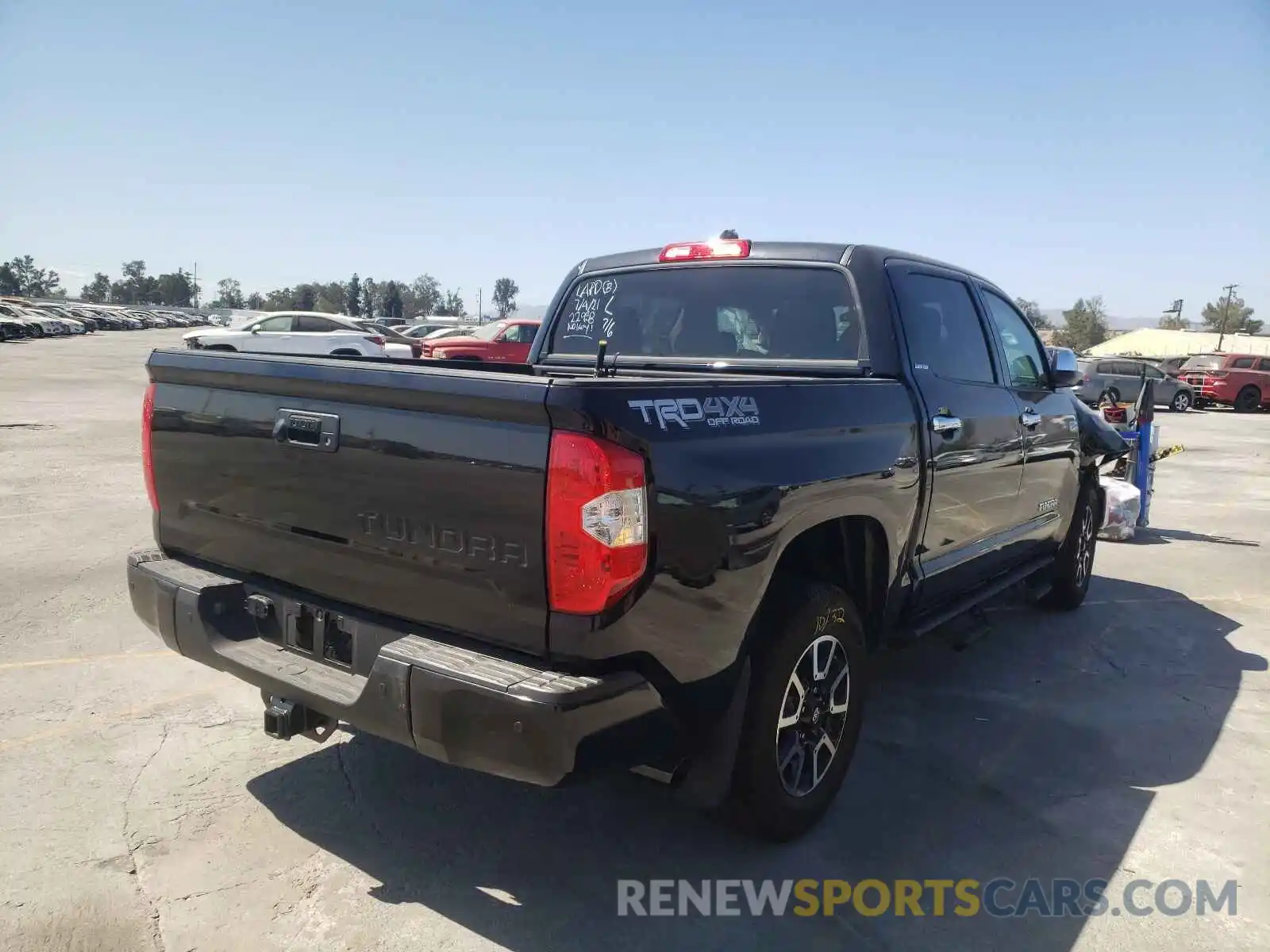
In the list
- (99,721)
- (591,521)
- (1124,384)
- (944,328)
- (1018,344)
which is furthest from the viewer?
(1124,384)

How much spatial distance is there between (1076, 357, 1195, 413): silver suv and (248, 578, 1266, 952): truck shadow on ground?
22.9 meters

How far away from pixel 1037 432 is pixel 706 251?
6.78 feet

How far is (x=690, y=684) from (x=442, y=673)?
664 mm

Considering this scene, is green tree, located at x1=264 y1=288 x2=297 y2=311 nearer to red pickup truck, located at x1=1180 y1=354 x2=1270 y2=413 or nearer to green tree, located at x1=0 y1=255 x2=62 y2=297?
green tree, located at x1=0 y1=255 x2=62 y2=297

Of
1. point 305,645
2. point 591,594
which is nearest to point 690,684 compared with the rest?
point 591,594

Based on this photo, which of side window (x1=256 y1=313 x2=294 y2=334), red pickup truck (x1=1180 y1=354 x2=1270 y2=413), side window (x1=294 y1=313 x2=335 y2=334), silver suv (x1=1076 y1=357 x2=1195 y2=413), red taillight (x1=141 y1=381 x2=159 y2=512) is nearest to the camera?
red taillight (x1=141 y1=381 x2=159 y2=512)

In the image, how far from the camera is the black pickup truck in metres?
2.26

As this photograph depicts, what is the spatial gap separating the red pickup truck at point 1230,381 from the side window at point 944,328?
29987 mm

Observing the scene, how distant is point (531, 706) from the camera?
7.11ft

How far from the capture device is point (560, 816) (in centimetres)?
320

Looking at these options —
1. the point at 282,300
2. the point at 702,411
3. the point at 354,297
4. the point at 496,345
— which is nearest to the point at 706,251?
the point at 702,411

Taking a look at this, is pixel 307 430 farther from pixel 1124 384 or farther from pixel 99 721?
pixel 1124 384

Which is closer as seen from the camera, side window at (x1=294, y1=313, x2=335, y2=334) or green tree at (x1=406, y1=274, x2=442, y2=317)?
side window at (x1=294, y1=313, x2=335, y2=334)

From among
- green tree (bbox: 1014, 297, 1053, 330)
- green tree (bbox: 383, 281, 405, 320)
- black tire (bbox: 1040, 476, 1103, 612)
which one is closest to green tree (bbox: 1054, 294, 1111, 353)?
green tree (bbox: 1014, 297, 1053, 330)
